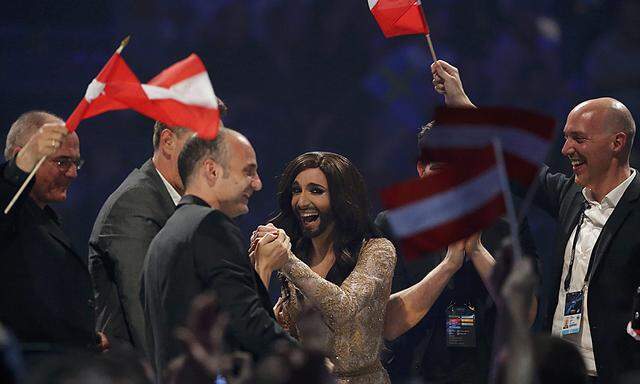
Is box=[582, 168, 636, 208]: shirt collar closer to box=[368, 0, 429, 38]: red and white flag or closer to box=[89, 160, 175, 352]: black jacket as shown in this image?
box=[368, 0, 429, 38]: red and white flag

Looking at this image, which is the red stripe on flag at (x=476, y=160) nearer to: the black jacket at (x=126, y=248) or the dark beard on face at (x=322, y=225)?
the dark beard on face at (x=322, y=225)

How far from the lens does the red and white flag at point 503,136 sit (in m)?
2.46

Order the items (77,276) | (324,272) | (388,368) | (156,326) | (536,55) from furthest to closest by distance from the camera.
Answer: (536,55)
(388,368)
(324,272)
(77,276)
(156,326)

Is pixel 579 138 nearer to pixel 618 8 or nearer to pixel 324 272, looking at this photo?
pixel 324 272

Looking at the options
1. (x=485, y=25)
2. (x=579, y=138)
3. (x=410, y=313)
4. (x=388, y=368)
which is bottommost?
(x=388, y=368)

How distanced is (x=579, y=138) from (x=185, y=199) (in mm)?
1610

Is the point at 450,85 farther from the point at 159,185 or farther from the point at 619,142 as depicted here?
the point at 159,185

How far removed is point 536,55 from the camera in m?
5.46

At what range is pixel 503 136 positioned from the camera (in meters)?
2.46

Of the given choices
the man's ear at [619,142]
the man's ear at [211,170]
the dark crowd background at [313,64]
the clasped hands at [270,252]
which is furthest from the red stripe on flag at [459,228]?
the dark crowd background at [313,64]

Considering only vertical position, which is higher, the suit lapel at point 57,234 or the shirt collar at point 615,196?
the suit lapel at point 57,234

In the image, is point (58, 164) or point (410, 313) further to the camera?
point (410, 313)

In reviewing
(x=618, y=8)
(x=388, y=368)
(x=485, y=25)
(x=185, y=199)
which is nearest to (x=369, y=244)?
(x=388, y=368)

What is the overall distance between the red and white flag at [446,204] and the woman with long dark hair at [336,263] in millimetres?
857
